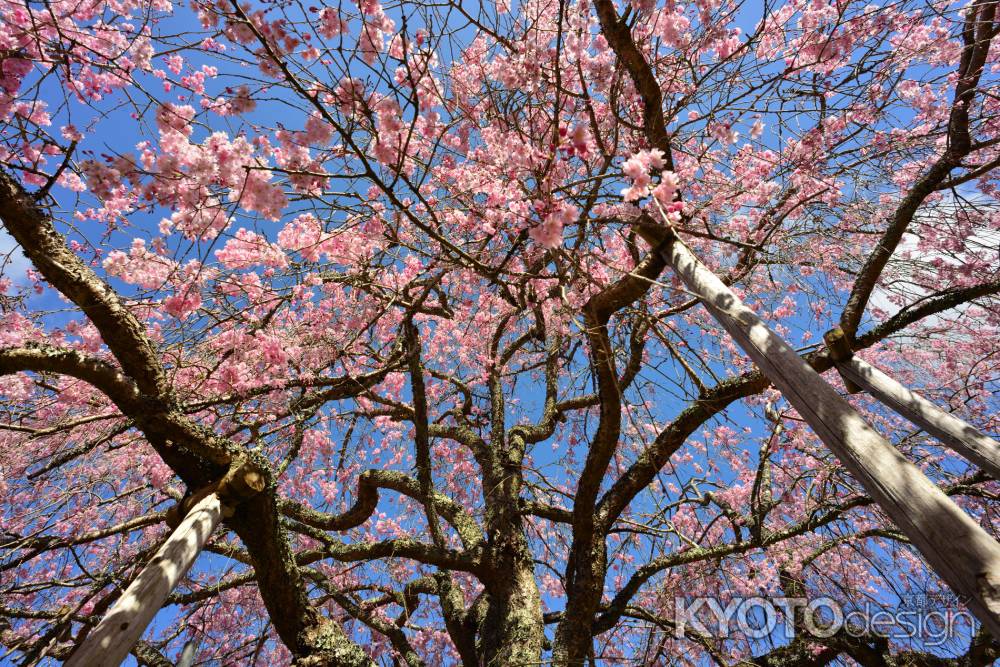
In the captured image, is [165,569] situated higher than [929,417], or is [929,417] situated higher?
[929,417]

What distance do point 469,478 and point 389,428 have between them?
1631 mm

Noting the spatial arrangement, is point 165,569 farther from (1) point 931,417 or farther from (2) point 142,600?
(1) point 931,417

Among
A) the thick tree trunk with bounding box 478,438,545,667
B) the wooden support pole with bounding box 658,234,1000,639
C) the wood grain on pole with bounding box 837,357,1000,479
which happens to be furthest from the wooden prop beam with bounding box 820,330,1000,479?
the thick tree trunk with bounding box 478,438,545,667

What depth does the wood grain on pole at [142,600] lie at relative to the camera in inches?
64.4

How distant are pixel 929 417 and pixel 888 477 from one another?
4.17ft

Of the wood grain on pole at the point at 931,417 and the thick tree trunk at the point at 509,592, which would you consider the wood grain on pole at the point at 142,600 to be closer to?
the thick tree trunk at the point at 509,592

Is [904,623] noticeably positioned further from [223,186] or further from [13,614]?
[13,614]

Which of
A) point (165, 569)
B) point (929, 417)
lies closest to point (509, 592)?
point (165, 569)

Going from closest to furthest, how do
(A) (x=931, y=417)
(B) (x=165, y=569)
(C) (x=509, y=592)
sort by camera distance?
(B) (x=165, y=569) < (A) (x=931, y=417) < (C) (x=509, y=592)

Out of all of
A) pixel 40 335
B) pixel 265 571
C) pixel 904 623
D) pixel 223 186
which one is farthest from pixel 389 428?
pixel 904 623

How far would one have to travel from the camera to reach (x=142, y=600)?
1.79m

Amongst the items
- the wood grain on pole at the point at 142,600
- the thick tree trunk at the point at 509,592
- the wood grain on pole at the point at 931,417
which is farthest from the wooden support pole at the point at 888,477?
the wood grain on pole at the point at 142,600

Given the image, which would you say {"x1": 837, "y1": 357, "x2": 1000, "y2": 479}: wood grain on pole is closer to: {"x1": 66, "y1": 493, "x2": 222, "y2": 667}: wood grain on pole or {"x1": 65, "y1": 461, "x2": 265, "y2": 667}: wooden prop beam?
{"x1": 65, "y1": 461, "x2": 265, "y2": 667}: wooden prop beam

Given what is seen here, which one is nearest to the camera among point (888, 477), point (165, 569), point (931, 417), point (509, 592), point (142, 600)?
point (888, 477)
